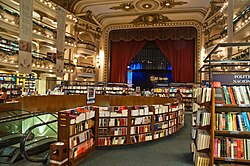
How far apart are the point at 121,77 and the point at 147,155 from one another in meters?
13.1

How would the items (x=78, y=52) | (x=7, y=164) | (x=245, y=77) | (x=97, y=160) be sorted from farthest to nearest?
(x=78, y=52) → (x=97, y=160) → (x=7, y=164) → (x=245, y=77)

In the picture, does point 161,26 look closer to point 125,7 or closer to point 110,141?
point 125,7

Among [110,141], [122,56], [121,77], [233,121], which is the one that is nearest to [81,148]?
[110,141]

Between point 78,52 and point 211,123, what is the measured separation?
1431 cm

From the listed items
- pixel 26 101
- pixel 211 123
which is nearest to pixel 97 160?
pixel 211 123

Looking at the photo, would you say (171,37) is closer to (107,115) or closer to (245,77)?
(107,115)

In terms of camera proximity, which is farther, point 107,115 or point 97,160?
point 107,115

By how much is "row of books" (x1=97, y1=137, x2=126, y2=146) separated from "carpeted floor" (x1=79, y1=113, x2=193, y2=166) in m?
0.15

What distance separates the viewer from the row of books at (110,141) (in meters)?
5.04

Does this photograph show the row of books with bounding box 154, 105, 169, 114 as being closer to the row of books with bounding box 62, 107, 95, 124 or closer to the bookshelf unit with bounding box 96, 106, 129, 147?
the bookshelf unit with bounding box 96, 106, 129, 147

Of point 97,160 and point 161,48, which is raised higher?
point 161,48

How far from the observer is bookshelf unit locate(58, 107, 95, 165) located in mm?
3941

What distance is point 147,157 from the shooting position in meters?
4.53

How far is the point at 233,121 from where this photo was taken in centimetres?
301
